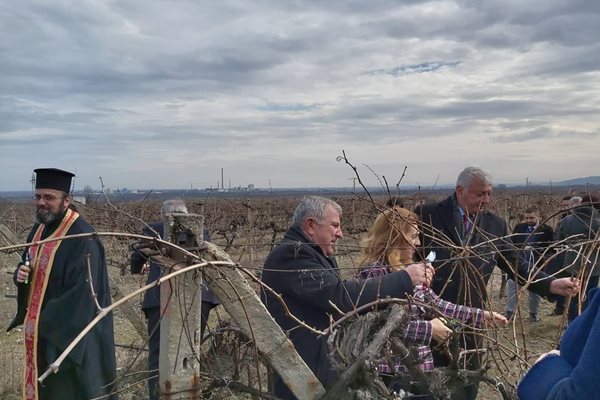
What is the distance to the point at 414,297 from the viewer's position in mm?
2410

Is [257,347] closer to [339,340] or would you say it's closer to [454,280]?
[339,340]

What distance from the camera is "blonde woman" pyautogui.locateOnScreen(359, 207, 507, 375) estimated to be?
93.0 inches

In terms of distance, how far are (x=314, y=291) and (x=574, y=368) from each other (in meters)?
1.27

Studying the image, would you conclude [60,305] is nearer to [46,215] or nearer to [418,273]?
[46,215]

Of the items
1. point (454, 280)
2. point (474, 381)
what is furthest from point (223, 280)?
point (454, 280)

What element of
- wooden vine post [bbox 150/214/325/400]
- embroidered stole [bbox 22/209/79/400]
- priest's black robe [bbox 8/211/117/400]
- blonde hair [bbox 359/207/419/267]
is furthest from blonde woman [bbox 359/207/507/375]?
embroidered stole [bbox 22/209/79/400]

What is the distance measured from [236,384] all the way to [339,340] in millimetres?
385

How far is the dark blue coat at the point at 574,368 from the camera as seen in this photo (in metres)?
1.14

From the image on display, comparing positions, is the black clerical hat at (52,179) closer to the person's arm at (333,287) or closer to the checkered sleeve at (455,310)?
the person's arm at (333,287)

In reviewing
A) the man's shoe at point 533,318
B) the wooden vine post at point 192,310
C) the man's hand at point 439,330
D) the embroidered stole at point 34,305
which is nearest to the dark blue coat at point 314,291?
the man's hand at point 439,330

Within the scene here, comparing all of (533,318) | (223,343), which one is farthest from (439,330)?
Result: (533,318)

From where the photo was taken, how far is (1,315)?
858 cm

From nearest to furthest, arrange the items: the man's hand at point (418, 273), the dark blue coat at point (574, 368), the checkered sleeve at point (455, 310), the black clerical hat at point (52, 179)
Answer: the dark blue coat at point (574, 368), the man's hand at point (418, 273), the checkered sleeve at point (455, 310), the black clerical hat at point (52, 179)

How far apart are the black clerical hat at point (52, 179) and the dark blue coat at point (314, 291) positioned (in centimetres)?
165
